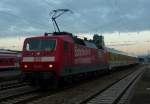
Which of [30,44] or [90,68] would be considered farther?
[90,68]

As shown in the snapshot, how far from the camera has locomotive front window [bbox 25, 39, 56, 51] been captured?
22891 mm

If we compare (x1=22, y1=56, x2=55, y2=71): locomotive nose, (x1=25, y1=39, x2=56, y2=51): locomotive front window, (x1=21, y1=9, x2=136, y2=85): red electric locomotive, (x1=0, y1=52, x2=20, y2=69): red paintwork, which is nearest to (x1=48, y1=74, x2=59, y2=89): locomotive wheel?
(x1=21, y1=9, x2=136, y2=85): red electric locomotive

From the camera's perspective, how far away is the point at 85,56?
30.2m

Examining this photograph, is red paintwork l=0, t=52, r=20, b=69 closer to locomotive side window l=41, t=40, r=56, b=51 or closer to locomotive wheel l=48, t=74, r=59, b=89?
locomotive side window l=41, t=40, r=56, b=51

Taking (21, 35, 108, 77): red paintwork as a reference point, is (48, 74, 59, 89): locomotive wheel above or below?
below

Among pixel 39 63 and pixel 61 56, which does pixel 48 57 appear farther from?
pixel 61 56

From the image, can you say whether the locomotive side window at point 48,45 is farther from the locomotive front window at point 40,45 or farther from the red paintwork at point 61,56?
the red paintwork at point 61,56

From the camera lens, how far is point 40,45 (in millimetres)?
23094

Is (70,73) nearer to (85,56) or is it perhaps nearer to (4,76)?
(85,56)

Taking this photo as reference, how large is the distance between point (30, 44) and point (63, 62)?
7.22ft

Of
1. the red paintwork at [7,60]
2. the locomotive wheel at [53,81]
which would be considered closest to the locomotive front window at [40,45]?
the locomotive wheel at [53,81]

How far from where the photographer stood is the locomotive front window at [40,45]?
2289 cm

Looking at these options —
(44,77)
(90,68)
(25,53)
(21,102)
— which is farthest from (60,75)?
(90,68)

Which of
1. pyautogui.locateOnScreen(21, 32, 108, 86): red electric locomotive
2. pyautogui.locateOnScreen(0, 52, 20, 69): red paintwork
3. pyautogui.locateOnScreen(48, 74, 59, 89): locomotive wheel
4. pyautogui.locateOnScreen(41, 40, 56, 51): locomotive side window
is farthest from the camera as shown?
pyautogui.locateOnScreen(0, 52, 20, 69): red paintwork
